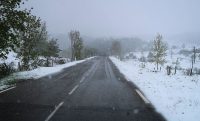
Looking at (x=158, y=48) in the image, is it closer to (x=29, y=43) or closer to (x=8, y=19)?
(x=29, y=43)

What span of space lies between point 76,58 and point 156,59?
97.9 ft

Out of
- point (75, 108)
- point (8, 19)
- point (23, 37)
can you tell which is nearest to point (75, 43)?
point (23, 37)

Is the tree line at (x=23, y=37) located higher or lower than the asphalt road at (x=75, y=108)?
higher

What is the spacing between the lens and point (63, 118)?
26.7 feet

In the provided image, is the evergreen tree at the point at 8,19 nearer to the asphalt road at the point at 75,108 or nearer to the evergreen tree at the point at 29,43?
the asphalt road at the point at 75,108

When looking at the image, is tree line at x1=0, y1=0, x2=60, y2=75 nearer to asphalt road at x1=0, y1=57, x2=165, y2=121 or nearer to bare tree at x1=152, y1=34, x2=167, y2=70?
asphalt road at x1=0, y1=57, x2=165, y2=121

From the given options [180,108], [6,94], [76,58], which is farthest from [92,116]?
[76,58]

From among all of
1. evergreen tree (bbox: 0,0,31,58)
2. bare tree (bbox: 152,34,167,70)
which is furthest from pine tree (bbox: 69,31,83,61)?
evergreen tree (bbox: 0,0,31,58)

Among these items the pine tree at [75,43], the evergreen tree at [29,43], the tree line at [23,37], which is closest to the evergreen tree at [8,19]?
the tree line at [23,37]

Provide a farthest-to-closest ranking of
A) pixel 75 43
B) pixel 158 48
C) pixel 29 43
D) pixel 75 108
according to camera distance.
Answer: pixel 75 43 < pixel 158 48 < pixel 29 43 < pixel 75 108

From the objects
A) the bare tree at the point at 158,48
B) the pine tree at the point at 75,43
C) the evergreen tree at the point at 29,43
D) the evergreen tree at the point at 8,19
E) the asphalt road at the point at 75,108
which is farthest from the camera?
the pine tree at the point at 75,43

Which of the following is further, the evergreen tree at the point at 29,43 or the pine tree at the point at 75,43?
the pine tree at the point at 75,43

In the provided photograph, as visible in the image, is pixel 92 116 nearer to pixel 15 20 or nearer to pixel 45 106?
pixel 45 106

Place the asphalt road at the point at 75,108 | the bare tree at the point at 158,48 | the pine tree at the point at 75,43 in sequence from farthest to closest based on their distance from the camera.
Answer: the pine tree at the point at 75,43
the bare tree at the point at 158,48
the asphalt road at the point at 75,108
